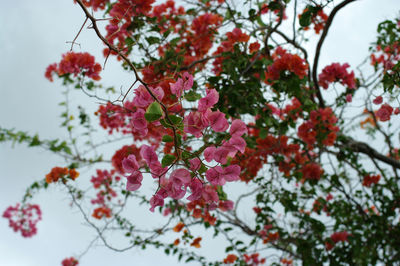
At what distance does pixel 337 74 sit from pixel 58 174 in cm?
216

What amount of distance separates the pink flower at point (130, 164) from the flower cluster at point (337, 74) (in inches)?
75.0

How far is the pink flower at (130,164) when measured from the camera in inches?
26.7

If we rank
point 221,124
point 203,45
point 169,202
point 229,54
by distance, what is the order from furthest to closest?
point 169,202 → point 203,45 → point 229,54 → point 221,124

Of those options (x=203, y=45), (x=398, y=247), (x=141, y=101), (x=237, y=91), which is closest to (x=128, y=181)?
(x=141, y=101)

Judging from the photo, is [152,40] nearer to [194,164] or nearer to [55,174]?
[55,174]

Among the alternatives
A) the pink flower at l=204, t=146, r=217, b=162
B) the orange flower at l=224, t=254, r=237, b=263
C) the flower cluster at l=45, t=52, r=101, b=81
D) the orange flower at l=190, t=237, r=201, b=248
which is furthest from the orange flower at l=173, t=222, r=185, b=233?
the pink flower at l=204, t=146, r=217, b=162

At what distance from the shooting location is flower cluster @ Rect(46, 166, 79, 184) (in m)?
2.09

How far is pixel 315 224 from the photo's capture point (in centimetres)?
200

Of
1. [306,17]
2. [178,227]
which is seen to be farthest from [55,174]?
[306,17]

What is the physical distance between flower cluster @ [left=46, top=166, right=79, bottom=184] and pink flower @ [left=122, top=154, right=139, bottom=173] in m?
1.64

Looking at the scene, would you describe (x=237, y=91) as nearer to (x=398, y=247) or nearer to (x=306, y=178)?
(x=306, y=178)

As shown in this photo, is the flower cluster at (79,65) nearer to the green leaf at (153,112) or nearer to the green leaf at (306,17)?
the green leaf at (306,17)

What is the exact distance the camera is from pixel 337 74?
2166mm

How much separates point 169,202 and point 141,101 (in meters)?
2.08
